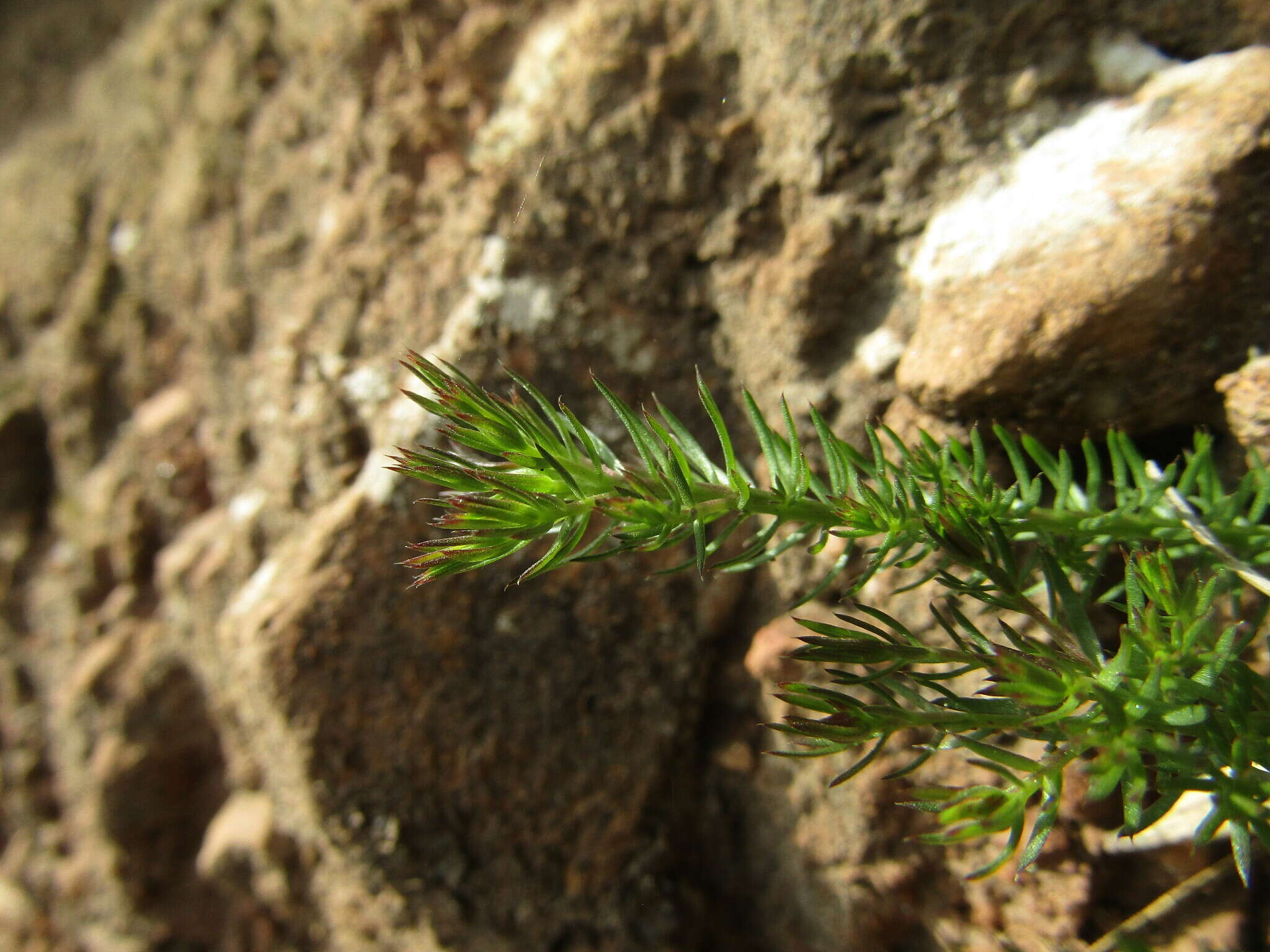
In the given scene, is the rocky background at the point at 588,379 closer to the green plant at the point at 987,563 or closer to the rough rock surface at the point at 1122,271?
the rough rock surface at the point at 1122,271

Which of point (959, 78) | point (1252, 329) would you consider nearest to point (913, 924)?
point (1252, 329)

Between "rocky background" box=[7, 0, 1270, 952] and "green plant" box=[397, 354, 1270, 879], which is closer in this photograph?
"green plant" box=[397, 354, 1270, 879]

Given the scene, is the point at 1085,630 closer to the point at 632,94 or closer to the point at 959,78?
the point at 959,78

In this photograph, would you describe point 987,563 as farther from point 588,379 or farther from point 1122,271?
point 588,379

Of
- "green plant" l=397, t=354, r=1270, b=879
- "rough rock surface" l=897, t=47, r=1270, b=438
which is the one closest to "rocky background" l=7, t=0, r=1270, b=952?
"rough rock surface" l=897, t=47, r=1270, b=438

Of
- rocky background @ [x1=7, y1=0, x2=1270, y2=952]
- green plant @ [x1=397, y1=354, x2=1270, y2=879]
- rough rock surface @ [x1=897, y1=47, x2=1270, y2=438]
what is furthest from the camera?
rocky background @ [x1=7, y1=0, x2=1270, y2=952]

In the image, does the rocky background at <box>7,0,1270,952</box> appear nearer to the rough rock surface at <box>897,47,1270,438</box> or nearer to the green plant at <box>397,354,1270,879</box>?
the rough rock surface at <box>897,47,1270,438</box>

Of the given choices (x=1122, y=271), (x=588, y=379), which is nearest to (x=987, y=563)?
(x=1122, y=271)
